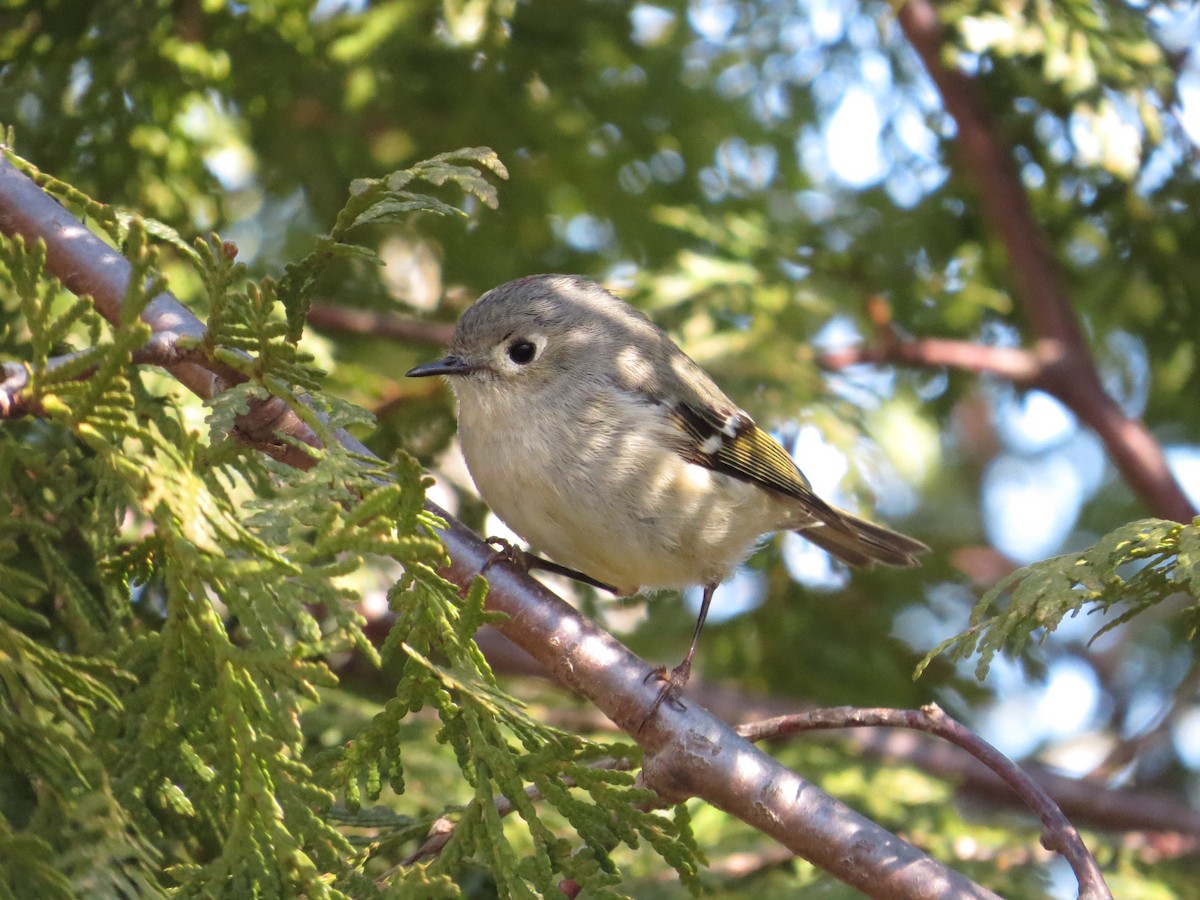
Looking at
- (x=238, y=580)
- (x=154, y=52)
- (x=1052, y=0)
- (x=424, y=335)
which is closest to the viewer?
(x=238, y=580)

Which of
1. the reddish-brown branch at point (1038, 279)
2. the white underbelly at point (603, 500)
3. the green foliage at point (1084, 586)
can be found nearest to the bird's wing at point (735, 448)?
A: the white underbelly at point (603, 500)

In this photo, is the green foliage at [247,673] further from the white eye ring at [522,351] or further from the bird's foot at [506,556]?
the white eye ring at [522,351]

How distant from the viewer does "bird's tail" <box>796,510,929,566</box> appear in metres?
3.15

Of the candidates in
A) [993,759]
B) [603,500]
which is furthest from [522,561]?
[993,759]

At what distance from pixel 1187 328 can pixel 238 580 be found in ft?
9.93

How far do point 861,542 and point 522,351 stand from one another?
1107 millimetres

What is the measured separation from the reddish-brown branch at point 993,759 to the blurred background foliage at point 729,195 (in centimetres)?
128

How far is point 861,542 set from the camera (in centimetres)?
323

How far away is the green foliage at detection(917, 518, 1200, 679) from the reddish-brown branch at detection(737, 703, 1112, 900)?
82 mm

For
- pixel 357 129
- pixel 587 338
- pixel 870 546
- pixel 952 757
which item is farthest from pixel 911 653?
pixel 357 129

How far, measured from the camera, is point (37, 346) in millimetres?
1347

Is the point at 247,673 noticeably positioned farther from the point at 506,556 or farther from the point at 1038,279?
the point at 1038,279

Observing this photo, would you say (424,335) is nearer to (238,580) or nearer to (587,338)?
(587,338)

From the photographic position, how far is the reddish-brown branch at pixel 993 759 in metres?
1.51
